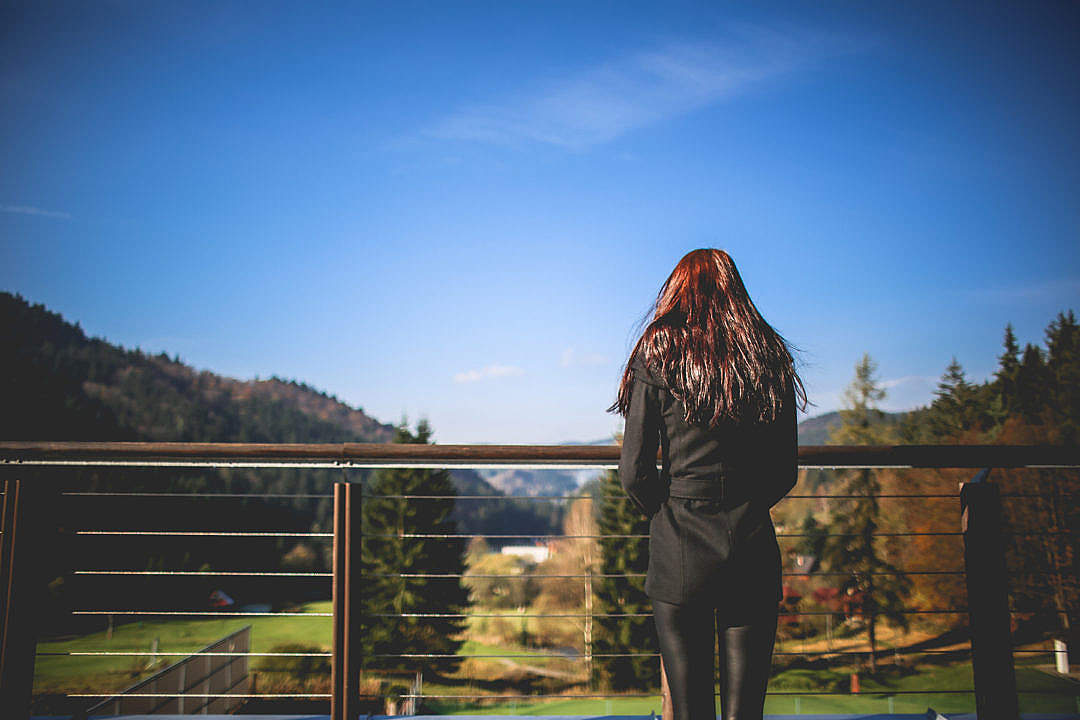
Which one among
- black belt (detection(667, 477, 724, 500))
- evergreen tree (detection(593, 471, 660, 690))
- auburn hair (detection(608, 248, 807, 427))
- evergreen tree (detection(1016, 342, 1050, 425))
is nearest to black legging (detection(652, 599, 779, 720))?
black belt (detection(667, 477, 724, 500))

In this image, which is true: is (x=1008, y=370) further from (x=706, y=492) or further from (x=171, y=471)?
(x=706, y=492)

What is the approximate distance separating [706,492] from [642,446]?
17 centimetres

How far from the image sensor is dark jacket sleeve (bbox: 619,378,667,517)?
140 cm

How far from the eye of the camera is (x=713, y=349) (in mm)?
1390

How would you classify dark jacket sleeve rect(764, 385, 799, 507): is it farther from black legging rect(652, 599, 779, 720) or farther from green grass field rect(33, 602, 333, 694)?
green grass field rect(33, 602, 333, 694)

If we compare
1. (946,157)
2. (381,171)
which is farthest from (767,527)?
(946,157)

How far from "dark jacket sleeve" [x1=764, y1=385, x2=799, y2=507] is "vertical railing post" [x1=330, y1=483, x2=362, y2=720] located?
1.25 metres

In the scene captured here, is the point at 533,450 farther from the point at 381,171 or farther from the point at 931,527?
the point at 381,171

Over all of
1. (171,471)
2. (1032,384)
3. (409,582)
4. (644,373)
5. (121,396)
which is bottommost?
(409,582)

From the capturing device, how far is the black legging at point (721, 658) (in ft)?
4.46

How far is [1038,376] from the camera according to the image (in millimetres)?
34094

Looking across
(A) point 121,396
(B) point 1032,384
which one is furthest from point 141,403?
(B) point 1032,384

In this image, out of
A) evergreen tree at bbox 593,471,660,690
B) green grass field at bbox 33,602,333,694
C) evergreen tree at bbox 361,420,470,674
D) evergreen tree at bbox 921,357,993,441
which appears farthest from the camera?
evergreen tree at bbox 921,357,993,441

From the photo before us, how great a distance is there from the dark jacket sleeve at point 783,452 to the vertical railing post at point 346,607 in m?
1.25
